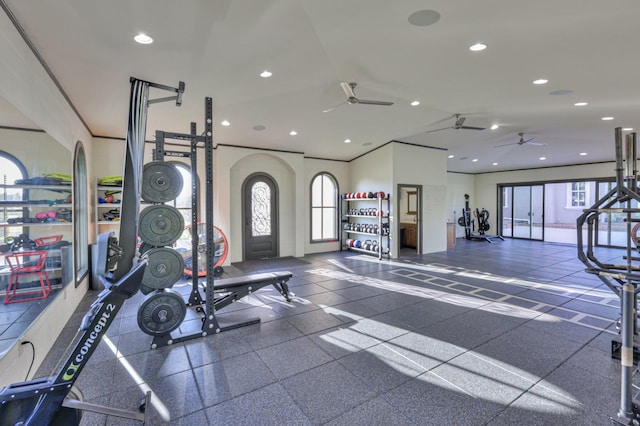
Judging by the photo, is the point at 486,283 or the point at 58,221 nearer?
the point at 58,221

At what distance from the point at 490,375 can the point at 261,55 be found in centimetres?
398

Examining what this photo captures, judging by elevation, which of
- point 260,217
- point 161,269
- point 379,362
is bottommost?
point 379,362

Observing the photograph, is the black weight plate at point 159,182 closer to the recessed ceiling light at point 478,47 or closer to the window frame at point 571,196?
the recessed ceiling light at point 478,47

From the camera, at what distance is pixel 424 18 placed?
2.87 metres

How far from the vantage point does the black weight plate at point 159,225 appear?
10.7 ft

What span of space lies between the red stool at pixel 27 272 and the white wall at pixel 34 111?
0.78 feet

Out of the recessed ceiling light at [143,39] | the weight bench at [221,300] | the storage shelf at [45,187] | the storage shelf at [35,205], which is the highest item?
the recessed ceiling light at [143,39]

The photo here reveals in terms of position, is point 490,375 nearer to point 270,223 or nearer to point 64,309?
point 64,309

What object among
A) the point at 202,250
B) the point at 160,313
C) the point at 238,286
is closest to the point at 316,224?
the point at 202,250

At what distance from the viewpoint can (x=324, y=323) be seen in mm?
3766

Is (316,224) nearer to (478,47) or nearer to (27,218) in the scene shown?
(478,47)

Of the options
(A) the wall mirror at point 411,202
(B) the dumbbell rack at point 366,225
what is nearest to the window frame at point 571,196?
(A) the wall mirror at point 411,202

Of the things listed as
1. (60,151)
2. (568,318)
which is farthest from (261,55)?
(568,318)

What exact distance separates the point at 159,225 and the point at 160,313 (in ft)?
3.03
